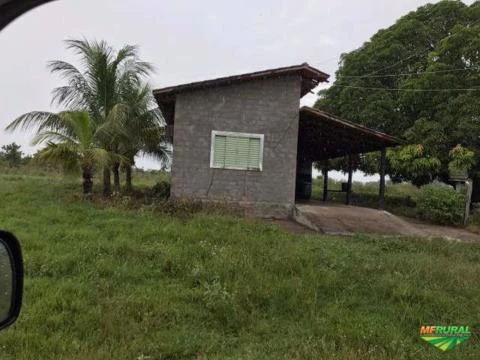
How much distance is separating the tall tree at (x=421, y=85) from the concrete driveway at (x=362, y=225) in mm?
3614

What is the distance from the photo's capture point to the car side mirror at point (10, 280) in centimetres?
187

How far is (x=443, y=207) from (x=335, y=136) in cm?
386

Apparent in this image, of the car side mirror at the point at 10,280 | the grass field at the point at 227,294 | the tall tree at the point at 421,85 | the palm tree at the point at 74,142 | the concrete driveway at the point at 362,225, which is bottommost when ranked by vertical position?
the grass field at the point at 227,294

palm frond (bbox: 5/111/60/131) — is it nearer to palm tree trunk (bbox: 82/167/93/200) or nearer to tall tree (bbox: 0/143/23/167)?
palm tree trunk (bbox: 82/167/93/200)

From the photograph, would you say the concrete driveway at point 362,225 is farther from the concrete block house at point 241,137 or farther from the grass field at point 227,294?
the grass field at point 227,294

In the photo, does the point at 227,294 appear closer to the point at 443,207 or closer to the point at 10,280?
the point at 10,280

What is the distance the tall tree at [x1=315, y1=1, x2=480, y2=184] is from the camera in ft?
54.6

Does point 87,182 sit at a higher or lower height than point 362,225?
higher

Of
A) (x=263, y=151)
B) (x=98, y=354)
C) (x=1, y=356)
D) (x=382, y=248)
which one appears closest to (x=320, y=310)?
(x=98, y=354)

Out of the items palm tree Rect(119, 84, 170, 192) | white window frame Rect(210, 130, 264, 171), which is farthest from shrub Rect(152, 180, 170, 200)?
white window frame Rect(210, 130, 264, 171)

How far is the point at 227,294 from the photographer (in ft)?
21.2

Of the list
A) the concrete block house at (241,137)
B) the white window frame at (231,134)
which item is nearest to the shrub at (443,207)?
the concrete block house at (241,137)

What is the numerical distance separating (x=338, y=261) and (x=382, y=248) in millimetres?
2216

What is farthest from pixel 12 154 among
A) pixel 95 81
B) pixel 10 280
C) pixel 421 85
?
pixel 10 280
